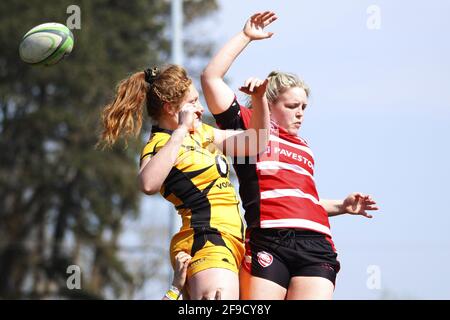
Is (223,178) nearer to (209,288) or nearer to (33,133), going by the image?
(209,288)

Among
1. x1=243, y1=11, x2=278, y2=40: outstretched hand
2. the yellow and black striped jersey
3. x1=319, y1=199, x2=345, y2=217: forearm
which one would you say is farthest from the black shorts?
x1=243, y1=11, x2=278, y2=40: outstretched hand

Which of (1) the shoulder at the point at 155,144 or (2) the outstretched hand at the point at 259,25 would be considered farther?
(2) the outstretched hand at the point at 259,25

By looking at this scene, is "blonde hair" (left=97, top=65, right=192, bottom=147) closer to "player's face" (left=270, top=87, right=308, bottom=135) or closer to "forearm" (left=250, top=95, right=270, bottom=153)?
"forearm" (left=250, top=95, right=270, bottom=153)

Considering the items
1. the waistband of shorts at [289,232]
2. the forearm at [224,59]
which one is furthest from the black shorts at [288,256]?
the forearm at [224,59]

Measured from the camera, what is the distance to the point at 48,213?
1190 inches

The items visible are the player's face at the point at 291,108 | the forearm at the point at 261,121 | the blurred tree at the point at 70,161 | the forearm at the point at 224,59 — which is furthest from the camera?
the blurred tree at the point at 70,161

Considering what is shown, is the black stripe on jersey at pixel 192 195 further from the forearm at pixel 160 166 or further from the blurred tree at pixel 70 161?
the blurred tree at pixel 70 161

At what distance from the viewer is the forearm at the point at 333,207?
20.6ft

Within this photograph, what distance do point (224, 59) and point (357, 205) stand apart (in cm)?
143

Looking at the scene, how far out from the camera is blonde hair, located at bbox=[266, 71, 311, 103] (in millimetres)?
6078

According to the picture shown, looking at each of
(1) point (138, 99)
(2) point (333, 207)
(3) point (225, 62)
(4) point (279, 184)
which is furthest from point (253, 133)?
(2) point (333, 207)

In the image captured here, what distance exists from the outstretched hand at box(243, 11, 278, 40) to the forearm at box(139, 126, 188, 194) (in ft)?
2.96

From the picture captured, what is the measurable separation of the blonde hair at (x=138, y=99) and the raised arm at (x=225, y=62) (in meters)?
0.17

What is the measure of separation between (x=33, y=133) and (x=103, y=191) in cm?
298
